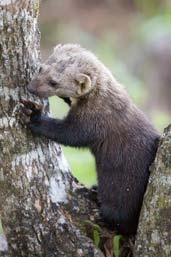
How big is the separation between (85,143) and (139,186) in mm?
632

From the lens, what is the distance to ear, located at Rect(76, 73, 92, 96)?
22.2 feet

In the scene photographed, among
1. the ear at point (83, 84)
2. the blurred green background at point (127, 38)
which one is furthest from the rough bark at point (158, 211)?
the blurred green background at point (127, 38)

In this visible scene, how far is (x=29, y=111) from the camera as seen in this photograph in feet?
20.5

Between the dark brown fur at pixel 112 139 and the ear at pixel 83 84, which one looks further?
the ear at pixel 83 84

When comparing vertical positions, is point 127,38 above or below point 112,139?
below

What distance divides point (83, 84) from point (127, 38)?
1433cm

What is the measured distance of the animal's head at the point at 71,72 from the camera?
266 inches

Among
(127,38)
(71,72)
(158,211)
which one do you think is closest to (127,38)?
(127,38)

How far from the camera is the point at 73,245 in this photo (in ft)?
20.6

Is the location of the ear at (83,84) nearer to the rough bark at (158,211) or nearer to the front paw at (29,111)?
the front paw at (29,111)

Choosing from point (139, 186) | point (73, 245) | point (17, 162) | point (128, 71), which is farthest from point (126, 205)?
point (128, 71)

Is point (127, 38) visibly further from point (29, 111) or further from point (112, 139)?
point (29, 111)

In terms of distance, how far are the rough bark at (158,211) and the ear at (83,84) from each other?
108 centimetres

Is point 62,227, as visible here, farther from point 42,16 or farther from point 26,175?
point 42,16
